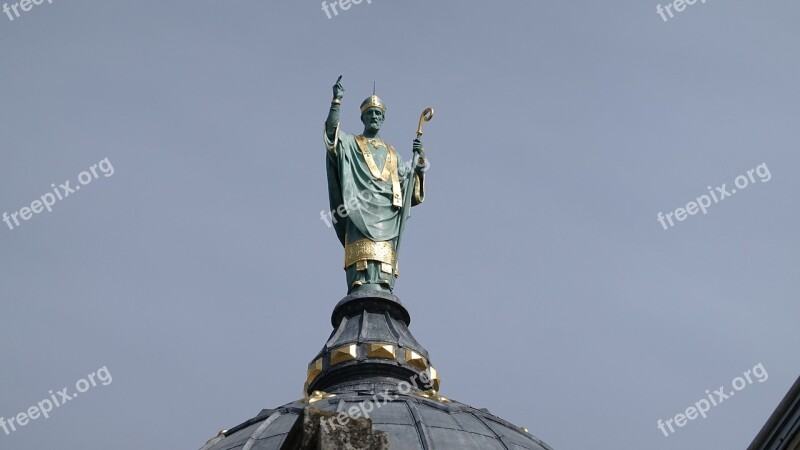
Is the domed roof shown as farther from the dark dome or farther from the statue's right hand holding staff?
the statue's right hand holding staff

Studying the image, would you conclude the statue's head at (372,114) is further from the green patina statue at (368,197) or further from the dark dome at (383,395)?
the dark dome at (383,395)

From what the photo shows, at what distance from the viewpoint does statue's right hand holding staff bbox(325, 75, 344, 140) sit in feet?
130

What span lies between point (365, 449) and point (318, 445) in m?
0.58

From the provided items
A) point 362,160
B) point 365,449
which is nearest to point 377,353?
point 362,160

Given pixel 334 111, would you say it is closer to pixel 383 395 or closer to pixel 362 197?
pixel 362 197

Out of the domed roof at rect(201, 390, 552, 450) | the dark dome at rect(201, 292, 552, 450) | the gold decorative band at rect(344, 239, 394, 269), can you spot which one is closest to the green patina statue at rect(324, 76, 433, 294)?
the gold decorative band at rect(344, 239, 394, 269)

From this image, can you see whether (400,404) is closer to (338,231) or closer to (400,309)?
(400,309)

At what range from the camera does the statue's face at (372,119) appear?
138 feet

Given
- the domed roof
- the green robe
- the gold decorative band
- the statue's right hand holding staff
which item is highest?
the statue's right hand holding staff

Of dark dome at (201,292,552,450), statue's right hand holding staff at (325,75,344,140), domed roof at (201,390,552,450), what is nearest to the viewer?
domed roof at (201,390,552,450)

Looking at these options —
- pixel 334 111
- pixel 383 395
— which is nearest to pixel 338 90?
pixel 334 111

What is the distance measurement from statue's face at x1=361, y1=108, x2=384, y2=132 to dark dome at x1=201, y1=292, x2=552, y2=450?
5.25m

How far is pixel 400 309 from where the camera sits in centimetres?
3909

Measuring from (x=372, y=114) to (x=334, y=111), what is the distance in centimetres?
196
